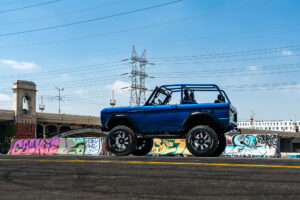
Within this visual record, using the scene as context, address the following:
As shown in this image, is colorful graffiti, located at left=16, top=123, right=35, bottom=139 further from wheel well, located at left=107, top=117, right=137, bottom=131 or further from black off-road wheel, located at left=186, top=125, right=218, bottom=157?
black off-road wheel, located at left=186, top=125, right=218, bottom=157

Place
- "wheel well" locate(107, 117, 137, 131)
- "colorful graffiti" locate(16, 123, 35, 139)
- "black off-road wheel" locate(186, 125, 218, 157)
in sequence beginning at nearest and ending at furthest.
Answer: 1. "black off-road wheel" locate(186, 125, 218, 157)
2. "wheel well" locate(107, 117, 137, 131)
3. "colorful graffiti" locate(16, 123, 35, 139)

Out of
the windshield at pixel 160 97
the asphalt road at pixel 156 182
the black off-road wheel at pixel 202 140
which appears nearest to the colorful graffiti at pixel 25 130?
the windshield at pixel 160 97

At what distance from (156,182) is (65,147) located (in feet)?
53.2

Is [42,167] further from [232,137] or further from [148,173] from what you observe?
[232,137]

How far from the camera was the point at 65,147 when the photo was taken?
20.9 metres

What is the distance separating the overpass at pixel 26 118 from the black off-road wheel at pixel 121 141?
60104mm

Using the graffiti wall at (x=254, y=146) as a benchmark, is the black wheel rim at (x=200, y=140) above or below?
above

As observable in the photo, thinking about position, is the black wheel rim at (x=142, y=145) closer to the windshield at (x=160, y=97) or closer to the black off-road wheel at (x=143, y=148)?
the black off-road wheel at (x=143, y=148)

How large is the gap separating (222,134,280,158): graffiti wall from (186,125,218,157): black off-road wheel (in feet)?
33.5

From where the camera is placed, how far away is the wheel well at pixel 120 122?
1112 centimetres

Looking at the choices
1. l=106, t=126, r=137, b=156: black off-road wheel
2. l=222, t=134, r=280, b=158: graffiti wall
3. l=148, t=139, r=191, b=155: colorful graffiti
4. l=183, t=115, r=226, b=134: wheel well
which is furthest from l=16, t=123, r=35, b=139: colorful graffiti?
l=183, t=115, r=226, b=134: wheel well

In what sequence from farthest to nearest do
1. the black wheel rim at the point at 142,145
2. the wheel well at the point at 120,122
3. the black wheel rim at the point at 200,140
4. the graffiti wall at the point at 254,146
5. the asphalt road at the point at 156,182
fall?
1. the graffiti wall at the point at 254,146
2. the black wheel rim at the point at 142,145
3. the wheel well at the point at 120,122
4. the black wheel rim at the point at 200,140
5. the asphalt road at the point at 156,182

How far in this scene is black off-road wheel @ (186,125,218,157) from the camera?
32.5 ft

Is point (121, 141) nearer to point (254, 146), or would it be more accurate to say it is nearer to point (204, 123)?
point (204, 123)
